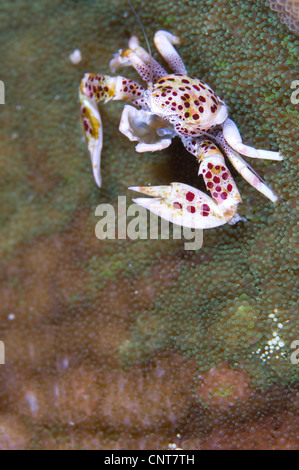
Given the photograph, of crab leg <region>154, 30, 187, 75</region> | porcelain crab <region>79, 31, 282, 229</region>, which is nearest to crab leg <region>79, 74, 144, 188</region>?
porcelain crab <region>79, 31, 282, 229</region>

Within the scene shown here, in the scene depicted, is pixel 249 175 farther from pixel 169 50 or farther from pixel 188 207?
pixel 169 50

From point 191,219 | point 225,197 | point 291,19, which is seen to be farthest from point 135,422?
point 291,19

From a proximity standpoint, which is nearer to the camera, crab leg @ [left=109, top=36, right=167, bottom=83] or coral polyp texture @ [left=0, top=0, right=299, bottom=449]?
coral polyp texture @ [left=0, top=0, right=299, bottom=449]

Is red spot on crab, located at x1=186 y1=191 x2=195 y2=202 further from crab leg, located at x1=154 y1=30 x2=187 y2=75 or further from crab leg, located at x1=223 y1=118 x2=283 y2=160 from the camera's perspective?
crab leg, located at x1=154 y1=30 x2=187 y2=75

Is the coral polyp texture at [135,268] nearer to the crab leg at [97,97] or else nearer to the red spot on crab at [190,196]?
the crab leg at [97,97]

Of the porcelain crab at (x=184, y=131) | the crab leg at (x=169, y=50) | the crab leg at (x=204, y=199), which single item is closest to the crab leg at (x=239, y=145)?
the porcelain crab at (x=184, y=131)

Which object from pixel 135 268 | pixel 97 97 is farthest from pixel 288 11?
pixel 135 268
